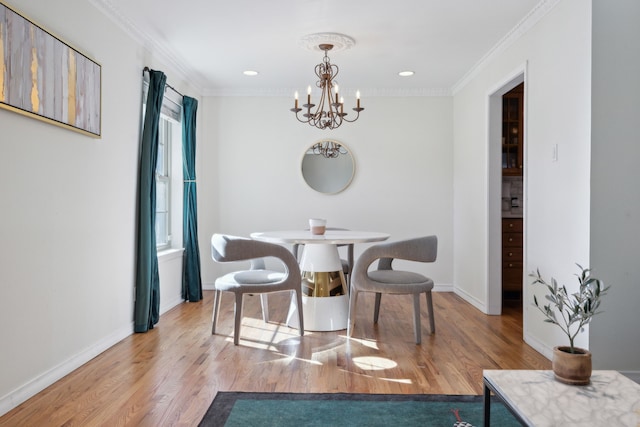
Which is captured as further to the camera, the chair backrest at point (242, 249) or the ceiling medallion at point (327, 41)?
the ceiling medallion at point (327, 41)

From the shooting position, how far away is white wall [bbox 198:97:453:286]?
18.9 ft

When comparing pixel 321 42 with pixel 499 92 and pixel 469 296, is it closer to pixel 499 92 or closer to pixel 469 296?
pixel 499 92

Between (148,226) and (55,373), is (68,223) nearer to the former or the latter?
(55,373)

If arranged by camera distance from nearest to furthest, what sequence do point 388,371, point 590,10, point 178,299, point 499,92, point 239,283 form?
point 590,10 < point 388,371 < point 239,283 < point 499,92 < point 178,299

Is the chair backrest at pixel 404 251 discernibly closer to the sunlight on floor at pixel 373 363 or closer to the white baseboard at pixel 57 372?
the sunlight on floor at pixel 373 363

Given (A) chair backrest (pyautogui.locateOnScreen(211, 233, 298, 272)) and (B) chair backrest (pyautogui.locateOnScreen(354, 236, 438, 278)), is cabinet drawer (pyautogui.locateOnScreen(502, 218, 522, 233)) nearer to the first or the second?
(B) chair backrest (pyautogui.locateOnScreen(354, 236, 438, 278))

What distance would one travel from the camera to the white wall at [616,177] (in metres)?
2.72

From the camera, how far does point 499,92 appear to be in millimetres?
4301

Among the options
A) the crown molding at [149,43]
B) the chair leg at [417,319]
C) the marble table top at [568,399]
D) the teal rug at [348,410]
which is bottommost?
the teal rug at [348,410]

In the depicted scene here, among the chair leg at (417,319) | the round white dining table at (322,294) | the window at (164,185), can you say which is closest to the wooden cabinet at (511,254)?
the round white dining table at (322,294)

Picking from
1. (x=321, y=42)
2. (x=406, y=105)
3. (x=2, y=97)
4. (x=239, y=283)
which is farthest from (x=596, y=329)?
(x=406, y=105)

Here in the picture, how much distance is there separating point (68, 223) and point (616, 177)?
3.07 metres

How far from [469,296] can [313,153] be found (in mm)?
2308

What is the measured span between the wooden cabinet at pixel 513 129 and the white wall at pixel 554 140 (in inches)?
25.9
